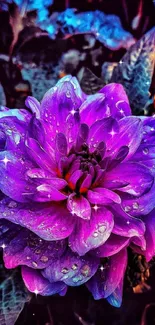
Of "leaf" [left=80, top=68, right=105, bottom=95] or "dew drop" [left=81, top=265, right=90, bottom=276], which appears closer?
"dew drop" [left=81, top=265, right=90, bottom=276]

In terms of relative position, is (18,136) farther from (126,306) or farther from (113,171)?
(126,306)

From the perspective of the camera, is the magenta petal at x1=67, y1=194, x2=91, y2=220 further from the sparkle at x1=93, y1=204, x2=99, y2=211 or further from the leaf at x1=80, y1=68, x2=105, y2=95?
the leaf at x1=80, y1=68, x2=105, y2=95

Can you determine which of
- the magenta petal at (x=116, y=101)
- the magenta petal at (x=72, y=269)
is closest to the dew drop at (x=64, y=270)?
the magenta petal at (x=72, y=269)

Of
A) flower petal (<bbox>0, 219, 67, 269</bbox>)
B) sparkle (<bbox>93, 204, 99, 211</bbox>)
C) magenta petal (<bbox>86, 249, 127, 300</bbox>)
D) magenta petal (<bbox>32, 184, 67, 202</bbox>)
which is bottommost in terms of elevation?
magenta petal (<bbox>86, 249, 127, 300</bbox>)

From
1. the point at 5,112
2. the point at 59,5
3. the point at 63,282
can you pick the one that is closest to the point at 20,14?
the point at 59,5

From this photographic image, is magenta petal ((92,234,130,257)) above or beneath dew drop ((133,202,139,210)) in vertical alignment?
beneath

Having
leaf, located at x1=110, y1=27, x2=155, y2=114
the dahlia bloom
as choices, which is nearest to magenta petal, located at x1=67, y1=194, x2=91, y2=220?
the dahlia bloom
